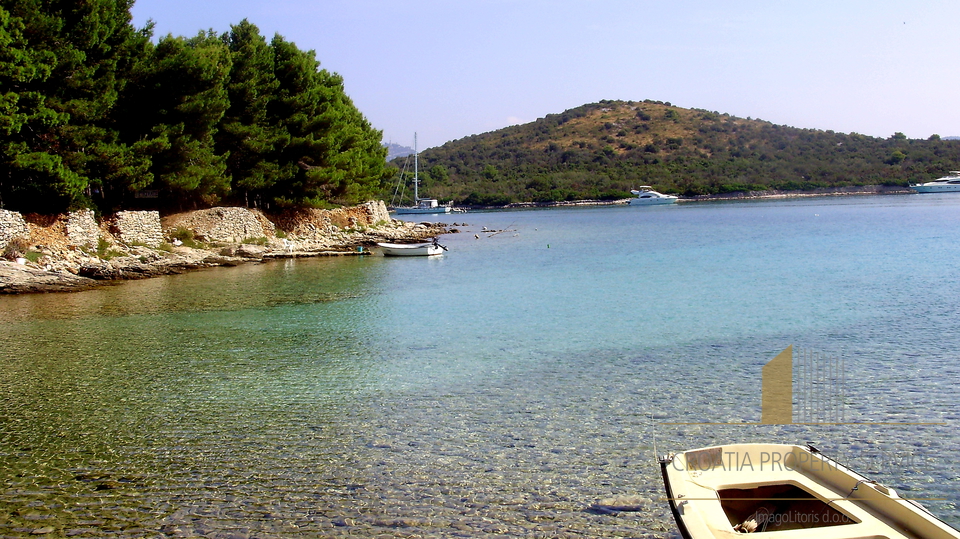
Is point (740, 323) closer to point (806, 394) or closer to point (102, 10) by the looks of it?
point (806, 394)

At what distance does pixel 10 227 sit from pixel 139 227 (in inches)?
212

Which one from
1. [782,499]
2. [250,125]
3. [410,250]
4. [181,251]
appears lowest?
[782,499]

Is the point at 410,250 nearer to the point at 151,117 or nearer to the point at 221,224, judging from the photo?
the point at 221,224

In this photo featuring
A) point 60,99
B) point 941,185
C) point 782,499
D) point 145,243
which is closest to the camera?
point 782,499

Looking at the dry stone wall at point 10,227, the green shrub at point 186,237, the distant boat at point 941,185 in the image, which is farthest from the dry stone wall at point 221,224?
the distant boat at point 941,185

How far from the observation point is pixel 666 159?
120375mm

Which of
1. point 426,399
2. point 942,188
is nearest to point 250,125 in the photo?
point 426,399

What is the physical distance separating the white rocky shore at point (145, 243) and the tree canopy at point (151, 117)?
100 cm

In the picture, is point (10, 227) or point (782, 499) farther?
point (10, 227)

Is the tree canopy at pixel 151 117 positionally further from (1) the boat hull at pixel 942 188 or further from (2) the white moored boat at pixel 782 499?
(1) the boat hull at pixel 942 188

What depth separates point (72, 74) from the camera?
21.8 meters

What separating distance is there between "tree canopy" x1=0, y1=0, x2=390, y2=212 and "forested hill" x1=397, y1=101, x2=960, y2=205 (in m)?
77.5

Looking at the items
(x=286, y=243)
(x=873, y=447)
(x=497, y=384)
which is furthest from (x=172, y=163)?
(x=873, y=447)

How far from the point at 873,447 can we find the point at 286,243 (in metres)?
29.6
